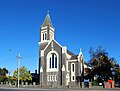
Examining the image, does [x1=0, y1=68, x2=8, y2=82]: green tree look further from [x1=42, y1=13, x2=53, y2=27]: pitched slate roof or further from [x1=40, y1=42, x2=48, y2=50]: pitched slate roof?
[x1=42, y1=13, x2=53, y2=27]: pitched slate roof

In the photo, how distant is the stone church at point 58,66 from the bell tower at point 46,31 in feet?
14.4

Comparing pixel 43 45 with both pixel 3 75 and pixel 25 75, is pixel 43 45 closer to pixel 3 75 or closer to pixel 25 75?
pixel 25 75

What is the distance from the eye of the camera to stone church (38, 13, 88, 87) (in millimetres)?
82438

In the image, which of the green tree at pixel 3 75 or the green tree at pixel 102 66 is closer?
the green tree at pixel 102 66

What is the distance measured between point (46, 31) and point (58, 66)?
15.4 meters

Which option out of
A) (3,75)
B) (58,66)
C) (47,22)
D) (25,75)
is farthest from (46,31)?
(3,75)

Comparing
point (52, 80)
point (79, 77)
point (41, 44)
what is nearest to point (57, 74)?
point (52, 80)

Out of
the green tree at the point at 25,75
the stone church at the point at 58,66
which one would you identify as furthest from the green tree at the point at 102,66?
the green tree at the point at 25,75

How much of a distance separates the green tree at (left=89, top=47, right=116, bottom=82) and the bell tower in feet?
68.1

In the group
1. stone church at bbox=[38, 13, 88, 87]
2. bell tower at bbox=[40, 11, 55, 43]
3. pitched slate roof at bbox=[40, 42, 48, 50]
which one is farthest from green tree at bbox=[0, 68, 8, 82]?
bell tower at bbox=[40, 11, 55, 43]

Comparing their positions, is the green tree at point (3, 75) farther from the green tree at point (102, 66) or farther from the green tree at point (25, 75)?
the green tree at point (102, 66)

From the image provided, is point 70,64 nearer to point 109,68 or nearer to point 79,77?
point 79,77

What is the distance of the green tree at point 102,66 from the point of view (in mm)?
75562

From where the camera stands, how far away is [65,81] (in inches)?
3182
